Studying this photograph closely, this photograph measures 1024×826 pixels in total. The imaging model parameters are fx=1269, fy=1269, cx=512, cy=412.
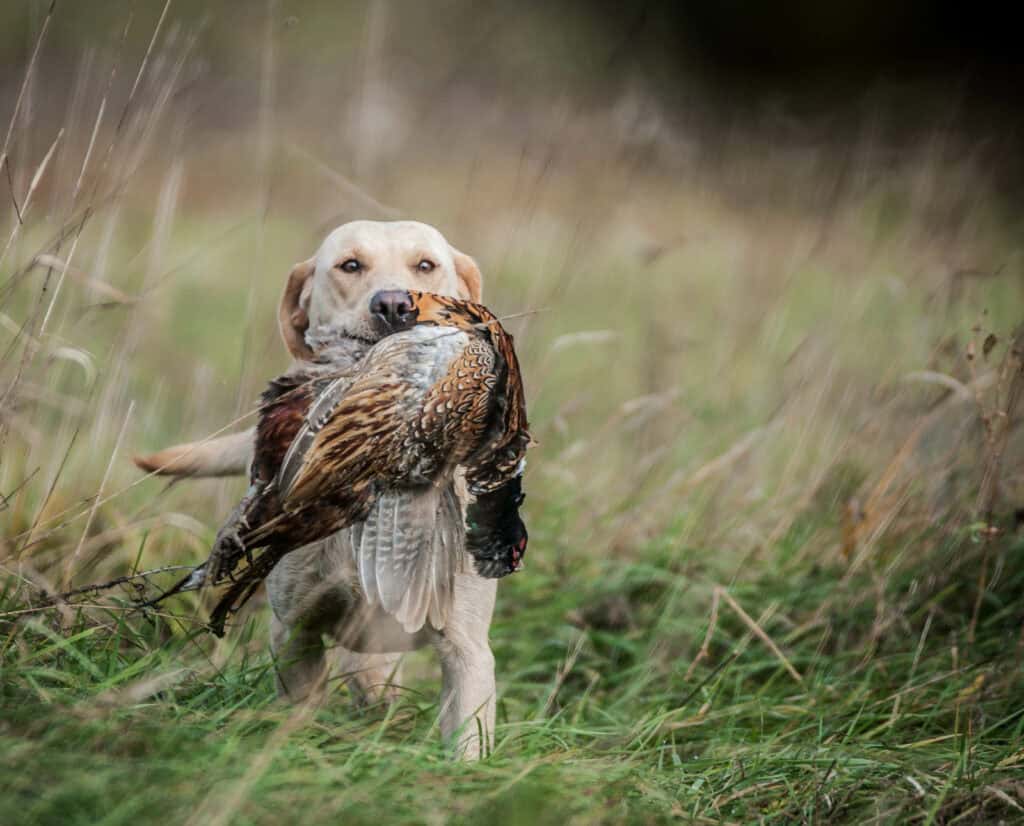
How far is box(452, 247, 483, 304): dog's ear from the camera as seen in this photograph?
10.8ft

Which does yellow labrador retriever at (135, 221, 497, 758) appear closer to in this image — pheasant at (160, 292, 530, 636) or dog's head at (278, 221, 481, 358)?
dog's head at (278, 221, 481, 358)

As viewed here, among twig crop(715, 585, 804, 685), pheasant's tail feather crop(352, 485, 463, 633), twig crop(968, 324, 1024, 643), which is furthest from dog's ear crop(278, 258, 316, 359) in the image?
twig crop(968, 324, 1024, 643)

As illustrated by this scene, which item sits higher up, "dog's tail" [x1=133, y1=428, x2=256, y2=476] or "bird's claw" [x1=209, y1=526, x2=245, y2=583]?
"dog's tail" [x1=133, y1=428, x2=256, y2=476]

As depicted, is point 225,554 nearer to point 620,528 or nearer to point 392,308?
point 392,308

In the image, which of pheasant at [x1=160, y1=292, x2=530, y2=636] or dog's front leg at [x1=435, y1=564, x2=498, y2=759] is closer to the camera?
pheasant at [x1=160, y1=292, x2=530, y2=636]

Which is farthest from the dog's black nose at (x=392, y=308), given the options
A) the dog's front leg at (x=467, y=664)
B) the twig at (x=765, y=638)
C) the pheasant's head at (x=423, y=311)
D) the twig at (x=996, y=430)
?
the twig at (x=996, y=430)

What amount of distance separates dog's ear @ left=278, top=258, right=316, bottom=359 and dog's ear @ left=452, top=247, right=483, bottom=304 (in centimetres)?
38

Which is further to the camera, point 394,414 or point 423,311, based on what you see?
point 423,311

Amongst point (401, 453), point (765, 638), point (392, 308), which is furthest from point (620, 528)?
point (401, 453)

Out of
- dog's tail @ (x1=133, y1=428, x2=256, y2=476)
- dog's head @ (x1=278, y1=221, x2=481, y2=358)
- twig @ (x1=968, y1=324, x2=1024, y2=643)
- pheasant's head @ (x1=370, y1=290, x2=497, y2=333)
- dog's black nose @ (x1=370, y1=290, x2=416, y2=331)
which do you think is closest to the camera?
pheasant's head @ (x1=370, y1=290, x2=497, y2=333)

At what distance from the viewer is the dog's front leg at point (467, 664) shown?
2590 millimetres

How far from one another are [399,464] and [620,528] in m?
1.98

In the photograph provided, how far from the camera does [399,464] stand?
7.03ft

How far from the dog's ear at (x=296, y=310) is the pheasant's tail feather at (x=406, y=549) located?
3.45 ft
